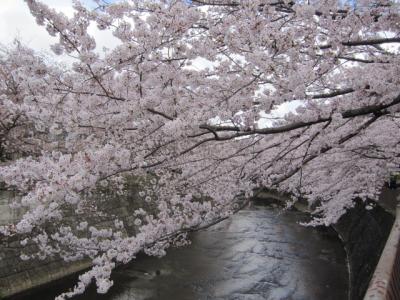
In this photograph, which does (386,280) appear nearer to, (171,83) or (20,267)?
(171,83)

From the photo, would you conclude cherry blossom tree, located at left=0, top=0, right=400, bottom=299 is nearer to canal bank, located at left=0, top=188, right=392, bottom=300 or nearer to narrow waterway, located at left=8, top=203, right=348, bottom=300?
canal bank, located at left=0, top=188, right=392, bottom=300

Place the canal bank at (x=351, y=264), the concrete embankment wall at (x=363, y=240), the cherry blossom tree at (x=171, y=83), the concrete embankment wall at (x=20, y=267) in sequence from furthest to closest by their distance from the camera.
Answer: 1. the concrete embankment wall at (x=20, y=267)
2. the canal bank at (x=351, y=264)
3. the concrete embankment wall at (x=363, y=240)
4. the cherry blossom tree at (x=171, y=83)

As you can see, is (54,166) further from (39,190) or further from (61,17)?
(61,17)

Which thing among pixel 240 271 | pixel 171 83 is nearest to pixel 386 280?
pixel 171 83

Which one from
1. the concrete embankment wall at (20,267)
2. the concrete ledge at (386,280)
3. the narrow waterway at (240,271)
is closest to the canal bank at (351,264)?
the concrete embankment wall at (20,267)

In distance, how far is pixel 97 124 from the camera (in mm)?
4512

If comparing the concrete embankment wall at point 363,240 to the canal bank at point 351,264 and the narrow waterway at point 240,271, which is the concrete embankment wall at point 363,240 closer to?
the canal bank at point 351,264

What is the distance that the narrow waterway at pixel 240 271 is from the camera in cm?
1135

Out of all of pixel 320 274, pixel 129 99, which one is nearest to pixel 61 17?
pixel 129 99

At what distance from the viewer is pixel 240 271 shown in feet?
44.0

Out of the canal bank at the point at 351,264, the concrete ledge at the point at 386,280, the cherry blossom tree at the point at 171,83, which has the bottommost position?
the canal bank at the point at 351,264

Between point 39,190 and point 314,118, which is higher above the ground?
point 314,118

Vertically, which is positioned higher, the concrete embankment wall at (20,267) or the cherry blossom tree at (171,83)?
the cherry blossom tree at (171,83)

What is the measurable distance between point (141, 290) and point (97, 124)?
324 inches
